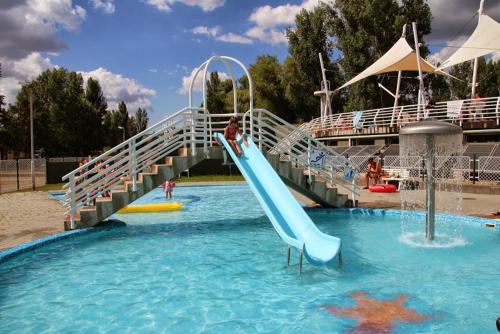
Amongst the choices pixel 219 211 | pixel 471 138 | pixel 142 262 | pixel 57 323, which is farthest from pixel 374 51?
pixel 57 323

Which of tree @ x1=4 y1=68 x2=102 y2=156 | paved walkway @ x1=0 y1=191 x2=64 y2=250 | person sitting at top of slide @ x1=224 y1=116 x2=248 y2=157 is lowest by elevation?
paved walkway @ x1=0 y1=191 x2=64 y2=250

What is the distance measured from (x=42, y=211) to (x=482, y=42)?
25.6 metres

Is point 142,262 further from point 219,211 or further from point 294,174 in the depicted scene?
point 219,211

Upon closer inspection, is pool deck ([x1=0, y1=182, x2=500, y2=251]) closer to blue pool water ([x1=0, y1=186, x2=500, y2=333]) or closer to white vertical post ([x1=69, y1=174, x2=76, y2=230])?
white vertical post ([x1=69, y1=174, x2=76, y2=230])

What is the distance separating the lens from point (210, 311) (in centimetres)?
620

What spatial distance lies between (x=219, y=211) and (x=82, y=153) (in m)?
45.8

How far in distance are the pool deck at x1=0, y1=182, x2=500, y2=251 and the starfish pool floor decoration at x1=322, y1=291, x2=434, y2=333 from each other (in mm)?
7368

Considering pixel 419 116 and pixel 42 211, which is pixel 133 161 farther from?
pixel 419 116

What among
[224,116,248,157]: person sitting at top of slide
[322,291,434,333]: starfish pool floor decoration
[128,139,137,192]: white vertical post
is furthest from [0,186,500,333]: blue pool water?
[224,116,248,157]: person sitting at top of slide

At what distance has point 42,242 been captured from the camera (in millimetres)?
10000

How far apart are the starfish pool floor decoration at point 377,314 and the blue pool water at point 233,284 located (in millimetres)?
90

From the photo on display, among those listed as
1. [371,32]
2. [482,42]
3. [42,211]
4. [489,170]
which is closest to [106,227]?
[42,211]

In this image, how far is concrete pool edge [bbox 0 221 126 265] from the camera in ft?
29.2

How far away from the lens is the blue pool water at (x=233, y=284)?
5.79 m
